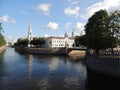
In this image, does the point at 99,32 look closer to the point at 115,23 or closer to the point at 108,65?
the point at 115,23

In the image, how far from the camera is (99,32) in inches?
2366

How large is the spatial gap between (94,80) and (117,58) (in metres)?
6.61

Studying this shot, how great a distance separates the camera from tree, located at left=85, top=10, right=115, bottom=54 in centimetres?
5716

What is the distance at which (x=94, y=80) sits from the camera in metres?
47.5

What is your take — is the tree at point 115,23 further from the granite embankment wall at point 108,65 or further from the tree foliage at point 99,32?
the granite embankment wall at point 108,65

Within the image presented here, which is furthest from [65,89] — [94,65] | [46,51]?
[46,51]

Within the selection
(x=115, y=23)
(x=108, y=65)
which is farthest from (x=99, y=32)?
(x=108, y=65)

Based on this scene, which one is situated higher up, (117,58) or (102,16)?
(102,16)

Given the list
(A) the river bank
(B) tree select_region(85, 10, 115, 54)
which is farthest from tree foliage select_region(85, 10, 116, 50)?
(A) the river bank

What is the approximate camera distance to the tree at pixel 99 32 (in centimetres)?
5716

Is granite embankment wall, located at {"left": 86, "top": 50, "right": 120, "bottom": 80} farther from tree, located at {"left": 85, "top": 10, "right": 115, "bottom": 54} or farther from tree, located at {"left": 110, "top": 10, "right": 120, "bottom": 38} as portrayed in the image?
tree, located at {"left": 110, "top": 10, "right": 120, "bottom": 38}

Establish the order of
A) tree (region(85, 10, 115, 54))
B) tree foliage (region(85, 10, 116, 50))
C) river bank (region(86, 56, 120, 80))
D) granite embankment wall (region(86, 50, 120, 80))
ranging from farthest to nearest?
tree (region(85, 10, 115, 54)) < tree foliage (region(85, 10, 116, 50)) < granite embankment wall (region(86, 50, 120, 80)) < river bank (region(86, 56, 120, 80))

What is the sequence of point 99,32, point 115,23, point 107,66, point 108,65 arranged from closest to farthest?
point 108,65, point 107,66, point 115,23, point 99,32

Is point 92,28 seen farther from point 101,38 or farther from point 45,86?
point 45,86
